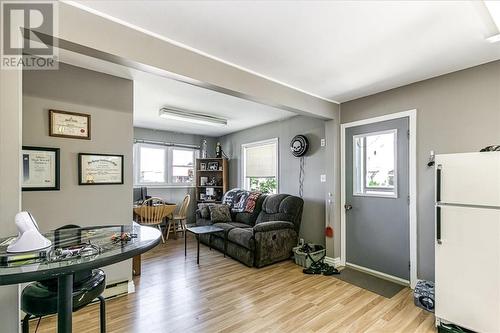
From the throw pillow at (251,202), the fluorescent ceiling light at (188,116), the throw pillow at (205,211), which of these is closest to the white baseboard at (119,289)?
the throw pillow at (205,211)

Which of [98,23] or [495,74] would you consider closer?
[98,23]

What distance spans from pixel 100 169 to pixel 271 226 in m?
2.43

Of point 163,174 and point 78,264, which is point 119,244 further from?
point 163,174

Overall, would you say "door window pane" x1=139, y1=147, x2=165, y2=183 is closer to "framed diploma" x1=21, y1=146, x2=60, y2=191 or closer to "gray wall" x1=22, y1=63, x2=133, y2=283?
"gray wall" x1=22, y1=63, x2=133, y2=283

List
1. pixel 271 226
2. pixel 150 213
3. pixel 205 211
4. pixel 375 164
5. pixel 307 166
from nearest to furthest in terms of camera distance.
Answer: pixel 375 164, pixel 271 226, pixel 307 166, pixel 150 213, pixel 205 211

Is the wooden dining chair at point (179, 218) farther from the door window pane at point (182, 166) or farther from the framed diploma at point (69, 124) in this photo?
the framed diploma at point (69, 124)

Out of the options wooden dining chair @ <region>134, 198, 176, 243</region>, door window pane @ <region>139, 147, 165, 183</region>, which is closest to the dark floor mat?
wooden dining chair @ <region>134, 198, 176, 243</region>

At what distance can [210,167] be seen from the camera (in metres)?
6.40

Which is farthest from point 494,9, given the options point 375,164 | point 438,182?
point 375,164

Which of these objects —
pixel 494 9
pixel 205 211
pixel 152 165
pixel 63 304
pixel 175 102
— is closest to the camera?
pixel 63 304

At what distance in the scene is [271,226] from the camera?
381 cm

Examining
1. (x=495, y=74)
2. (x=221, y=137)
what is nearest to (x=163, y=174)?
(x=221, y=137)

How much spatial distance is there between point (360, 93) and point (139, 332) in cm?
368

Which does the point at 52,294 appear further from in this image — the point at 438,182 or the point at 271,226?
the point at 438,182
